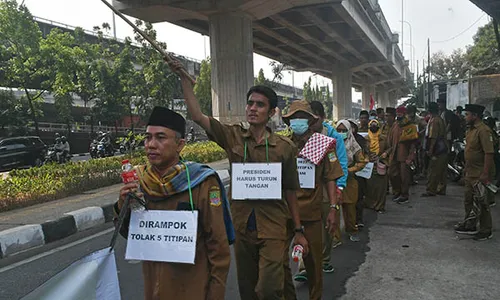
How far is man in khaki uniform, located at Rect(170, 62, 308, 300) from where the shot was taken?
2.50 meters

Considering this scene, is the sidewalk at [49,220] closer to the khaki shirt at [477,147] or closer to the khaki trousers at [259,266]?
the khaki trousers at [259,266]

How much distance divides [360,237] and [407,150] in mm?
2723

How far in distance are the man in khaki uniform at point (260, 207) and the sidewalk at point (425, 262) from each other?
134cm

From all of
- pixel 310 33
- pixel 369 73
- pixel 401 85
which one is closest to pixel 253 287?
pixel 310 33

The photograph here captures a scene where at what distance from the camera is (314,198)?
10.4 feet

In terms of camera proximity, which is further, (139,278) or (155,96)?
(155,96)

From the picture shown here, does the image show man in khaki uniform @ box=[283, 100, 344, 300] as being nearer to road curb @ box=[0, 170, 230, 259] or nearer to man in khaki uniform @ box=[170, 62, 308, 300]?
man in khaki uniform @ box=[170, 62, 308, 300]

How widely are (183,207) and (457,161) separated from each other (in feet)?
29.2

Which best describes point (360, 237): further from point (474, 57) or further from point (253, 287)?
point (474, 57)

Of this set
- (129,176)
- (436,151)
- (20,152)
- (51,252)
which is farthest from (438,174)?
(20,152)

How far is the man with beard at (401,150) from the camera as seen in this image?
7402 mm

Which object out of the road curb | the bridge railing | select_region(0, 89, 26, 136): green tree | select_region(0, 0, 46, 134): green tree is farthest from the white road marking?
the bridge railing

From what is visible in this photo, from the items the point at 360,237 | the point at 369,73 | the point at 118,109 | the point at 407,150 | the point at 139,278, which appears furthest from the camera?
the point at 369,73

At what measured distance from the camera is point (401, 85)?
232ft
